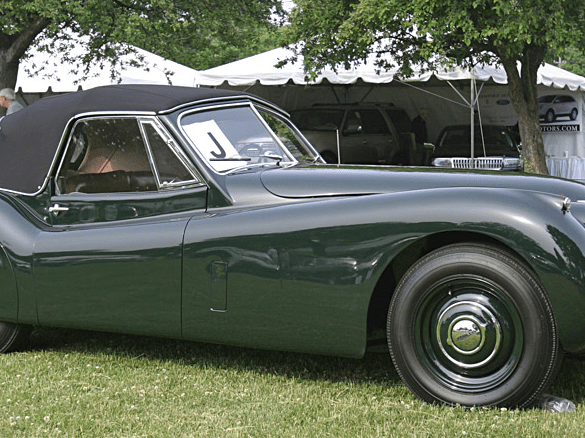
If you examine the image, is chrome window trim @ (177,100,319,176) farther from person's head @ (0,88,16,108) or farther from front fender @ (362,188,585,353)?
person's head @ (0,88,16,108)

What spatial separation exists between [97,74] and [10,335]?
1288cm

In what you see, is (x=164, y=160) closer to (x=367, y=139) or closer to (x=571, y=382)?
(x=571, y=382)

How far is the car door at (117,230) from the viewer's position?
424 cm

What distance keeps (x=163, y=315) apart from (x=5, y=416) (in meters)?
0.96

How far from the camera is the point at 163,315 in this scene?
4.23m

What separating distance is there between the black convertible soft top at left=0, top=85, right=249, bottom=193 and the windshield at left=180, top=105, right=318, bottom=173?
0.15 metres

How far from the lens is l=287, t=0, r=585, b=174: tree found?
11.6m

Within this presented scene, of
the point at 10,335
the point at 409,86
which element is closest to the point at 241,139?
the point at 10,335

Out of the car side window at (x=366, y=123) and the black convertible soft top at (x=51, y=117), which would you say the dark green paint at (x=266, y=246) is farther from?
the car side window at (x=366, y=123)

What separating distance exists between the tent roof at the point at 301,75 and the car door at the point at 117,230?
35.3 ft

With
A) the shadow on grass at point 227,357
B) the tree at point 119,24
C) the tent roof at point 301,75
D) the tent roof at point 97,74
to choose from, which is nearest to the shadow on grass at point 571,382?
the shadow on grass at point 227,357

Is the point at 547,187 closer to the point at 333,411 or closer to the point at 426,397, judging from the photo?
the point at 426,397

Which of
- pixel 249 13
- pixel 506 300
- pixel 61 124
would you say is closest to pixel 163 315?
pixel 61 124

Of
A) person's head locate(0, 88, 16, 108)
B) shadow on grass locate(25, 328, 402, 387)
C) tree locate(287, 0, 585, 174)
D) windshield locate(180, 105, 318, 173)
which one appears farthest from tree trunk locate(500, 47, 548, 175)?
shadow on grass locate(25, 328, 402, 387)
